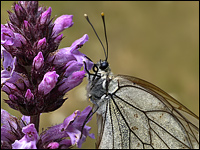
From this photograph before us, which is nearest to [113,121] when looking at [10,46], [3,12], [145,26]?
[10,46]

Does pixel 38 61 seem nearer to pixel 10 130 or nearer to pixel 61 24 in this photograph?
pixel 61 24

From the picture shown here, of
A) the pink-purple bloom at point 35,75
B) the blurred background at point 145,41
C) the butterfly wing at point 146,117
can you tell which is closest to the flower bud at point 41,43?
the pink-purple bloom at point 35,75

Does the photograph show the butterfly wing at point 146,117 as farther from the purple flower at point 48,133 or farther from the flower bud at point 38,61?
the flower bud at point 38,61

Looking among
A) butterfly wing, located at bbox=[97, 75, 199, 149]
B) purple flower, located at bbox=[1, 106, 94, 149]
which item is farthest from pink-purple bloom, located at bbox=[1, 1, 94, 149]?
butterfly wing, located at bbox=[97, 75, 199, 149]

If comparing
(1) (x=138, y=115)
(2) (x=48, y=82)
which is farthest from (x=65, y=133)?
(1) (x=138, y=115)

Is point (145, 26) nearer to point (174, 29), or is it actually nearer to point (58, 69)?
point (174, 29)

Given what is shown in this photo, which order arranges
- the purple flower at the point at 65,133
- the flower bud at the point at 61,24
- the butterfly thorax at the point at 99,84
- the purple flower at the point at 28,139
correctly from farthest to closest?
the butterfly thorax at the point at 99,84
the flower bud at the point at 61,24
the purple flower at the point at 65,133
the purple flower at the point at 28,139
